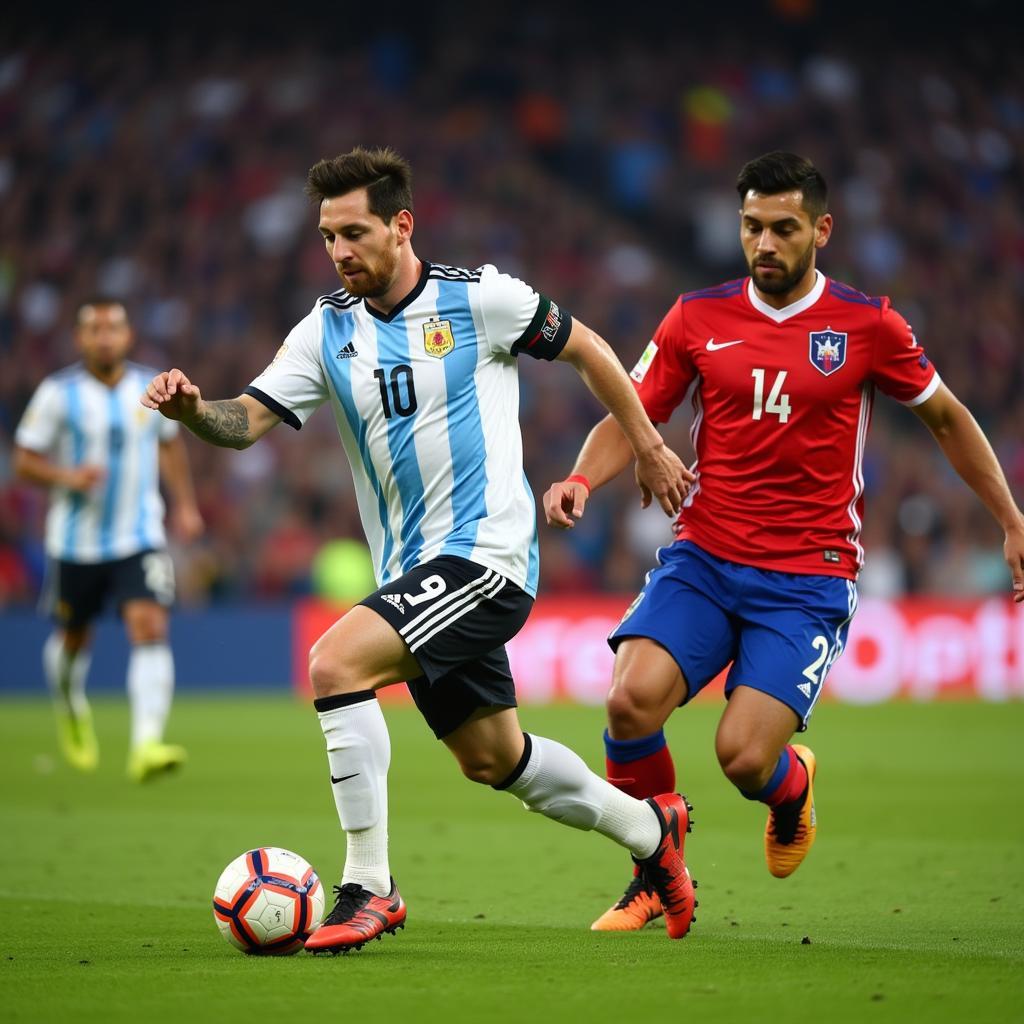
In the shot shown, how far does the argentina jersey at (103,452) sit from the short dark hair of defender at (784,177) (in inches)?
223

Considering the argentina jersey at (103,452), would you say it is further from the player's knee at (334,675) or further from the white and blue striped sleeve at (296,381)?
the player's knee at (334,675)

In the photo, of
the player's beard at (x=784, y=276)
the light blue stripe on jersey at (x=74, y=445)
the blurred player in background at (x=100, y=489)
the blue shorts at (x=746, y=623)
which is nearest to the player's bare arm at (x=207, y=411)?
the blue shorts at (x=746, y=623)

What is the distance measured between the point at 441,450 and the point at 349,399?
0.33 meters

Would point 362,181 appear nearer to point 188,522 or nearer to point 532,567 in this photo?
point 532,567

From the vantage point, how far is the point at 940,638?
18.6 metres

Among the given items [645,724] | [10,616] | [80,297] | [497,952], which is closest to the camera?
[497,952]

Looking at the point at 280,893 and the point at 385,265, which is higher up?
the point at 385,265

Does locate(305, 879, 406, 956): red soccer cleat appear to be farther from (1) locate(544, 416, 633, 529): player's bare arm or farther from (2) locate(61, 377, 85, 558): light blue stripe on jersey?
(2) locate(61, 377, 85, 558): light blue stripe on jersey

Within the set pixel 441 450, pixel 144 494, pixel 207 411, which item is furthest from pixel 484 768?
pixel 144 494

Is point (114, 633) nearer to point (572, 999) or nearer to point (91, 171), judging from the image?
point (91, 171)

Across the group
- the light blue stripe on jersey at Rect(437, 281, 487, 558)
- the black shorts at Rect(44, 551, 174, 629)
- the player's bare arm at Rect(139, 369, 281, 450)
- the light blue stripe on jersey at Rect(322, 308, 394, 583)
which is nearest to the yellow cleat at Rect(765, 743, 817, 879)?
the light blue stripe on jersey at Rect(437, 281, 487, 558)

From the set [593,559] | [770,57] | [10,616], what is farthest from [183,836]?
[770,57]

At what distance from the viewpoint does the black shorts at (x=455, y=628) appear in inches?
199

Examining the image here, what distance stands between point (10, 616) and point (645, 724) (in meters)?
12.2
